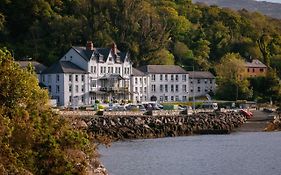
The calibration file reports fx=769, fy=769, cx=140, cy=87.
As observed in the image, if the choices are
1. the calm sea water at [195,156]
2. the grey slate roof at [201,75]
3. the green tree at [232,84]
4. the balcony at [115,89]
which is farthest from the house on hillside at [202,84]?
the calm sea water at [195,156]

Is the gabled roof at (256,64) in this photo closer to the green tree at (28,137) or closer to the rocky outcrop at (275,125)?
the rocky outcrop at (275,125)

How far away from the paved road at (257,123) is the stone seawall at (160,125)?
791mm

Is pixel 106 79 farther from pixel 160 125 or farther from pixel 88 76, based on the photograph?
pixel 160 125

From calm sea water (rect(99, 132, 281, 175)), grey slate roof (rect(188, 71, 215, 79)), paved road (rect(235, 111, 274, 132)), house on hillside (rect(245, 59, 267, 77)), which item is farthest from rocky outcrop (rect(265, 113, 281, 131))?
house on hillside (rect(245, 59, 267, 77))

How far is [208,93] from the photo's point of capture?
117 meters

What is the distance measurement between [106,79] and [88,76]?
3.57 metres

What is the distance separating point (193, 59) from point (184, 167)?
275ft

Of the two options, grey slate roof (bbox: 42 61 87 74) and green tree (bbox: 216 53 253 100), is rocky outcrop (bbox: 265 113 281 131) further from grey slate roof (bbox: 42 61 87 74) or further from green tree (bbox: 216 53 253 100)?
grey slate roof (bbox: 42 61 87 74)

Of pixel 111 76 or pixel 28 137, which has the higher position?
pixel 111 76

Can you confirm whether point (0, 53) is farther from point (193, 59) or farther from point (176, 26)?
point (176, 26)

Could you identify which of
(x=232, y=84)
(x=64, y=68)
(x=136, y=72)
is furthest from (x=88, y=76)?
(x=232, y=84)

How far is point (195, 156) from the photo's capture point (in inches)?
2039

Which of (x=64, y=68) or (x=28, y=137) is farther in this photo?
(x=64, y=68)

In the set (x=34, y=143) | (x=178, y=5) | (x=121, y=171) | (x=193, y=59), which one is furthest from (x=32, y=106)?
(x=178, y=5)
